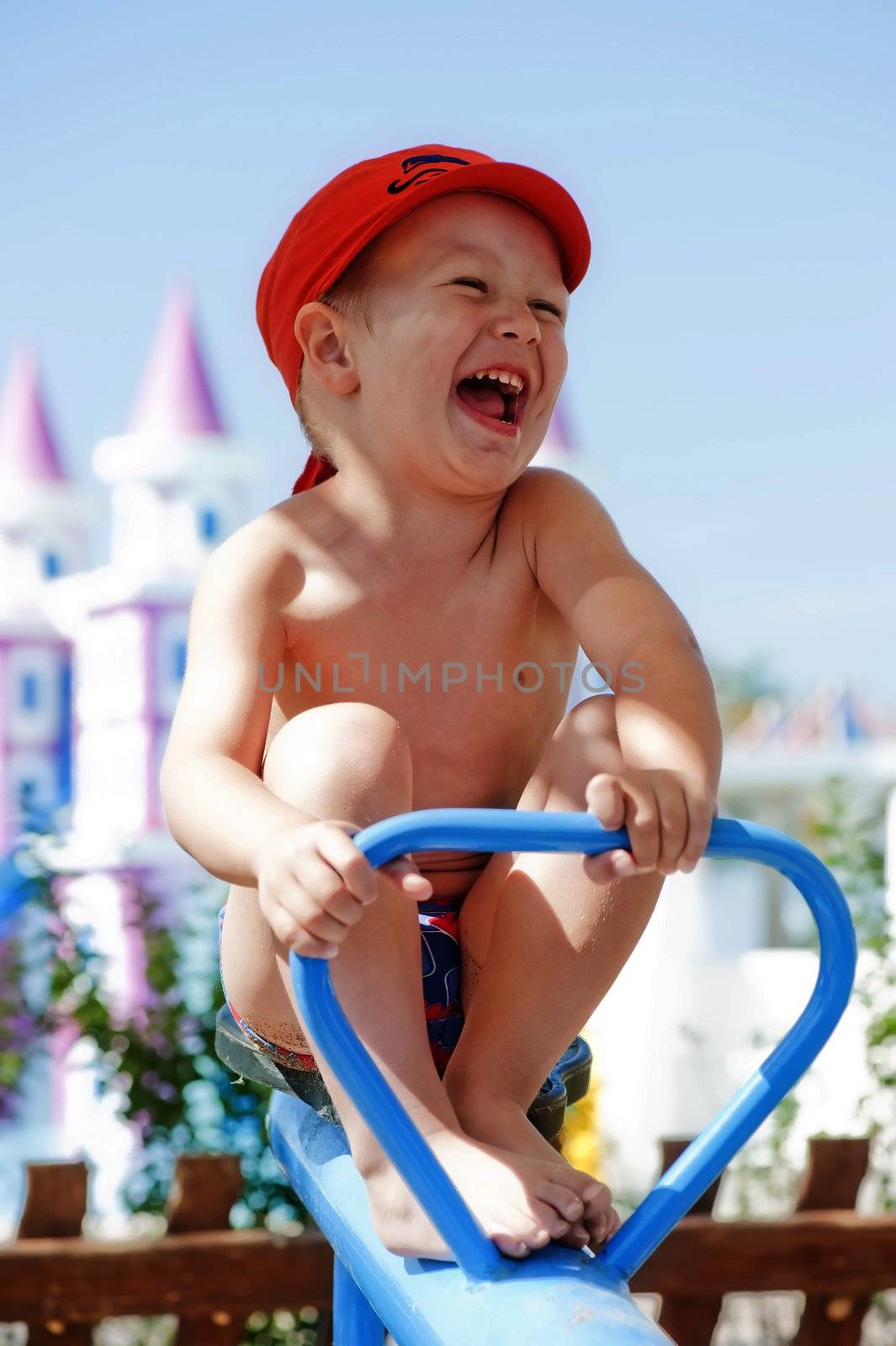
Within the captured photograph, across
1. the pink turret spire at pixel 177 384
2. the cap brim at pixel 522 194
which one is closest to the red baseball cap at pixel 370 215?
the cap brim at pixel 522 194

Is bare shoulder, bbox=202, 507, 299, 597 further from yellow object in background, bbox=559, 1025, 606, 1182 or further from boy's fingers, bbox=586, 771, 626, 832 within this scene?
yellow object in background, bbox=559, 1025, 606, 1182

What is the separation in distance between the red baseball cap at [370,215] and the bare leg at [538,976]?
449mm

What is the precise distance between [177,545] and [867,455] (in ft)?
28.8

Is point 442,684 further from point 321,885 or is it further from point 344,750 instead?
point 321,885

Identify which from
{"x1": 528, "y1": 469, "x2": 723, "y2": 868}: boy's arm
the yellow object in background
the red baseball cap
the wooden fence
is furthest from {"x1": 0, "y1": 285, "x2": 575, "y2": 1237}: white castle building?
{"x1": 528, "y1": 469, "x2": 723, "y2": 868}: boy's arm

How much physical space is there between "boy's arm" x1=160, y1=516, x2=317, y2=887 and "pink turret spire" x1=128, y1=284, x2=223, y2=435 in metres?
5.39

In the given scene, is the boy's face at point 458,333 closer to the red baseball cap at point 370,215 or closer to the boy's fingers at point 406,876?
the red baseball cap at point 370,215

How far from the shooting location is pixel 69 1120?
6.23m

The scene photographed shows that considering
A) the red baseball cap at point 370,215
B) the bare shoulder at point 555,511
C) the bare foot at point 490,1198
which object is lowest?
the bare foot at point 490,1198

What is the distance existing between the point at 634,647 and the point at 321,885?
0.38 metres

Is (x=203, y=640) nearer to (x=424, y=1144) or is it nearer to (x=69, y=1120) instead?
(x=424, y=1144)

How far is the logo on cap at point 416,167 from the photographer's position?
1.15 metres

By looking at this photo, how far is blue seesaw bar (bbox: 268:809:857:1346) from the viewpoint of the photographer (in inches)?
30.3

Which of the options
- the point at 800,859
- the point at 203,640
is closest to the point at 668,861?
the point at 800,859
